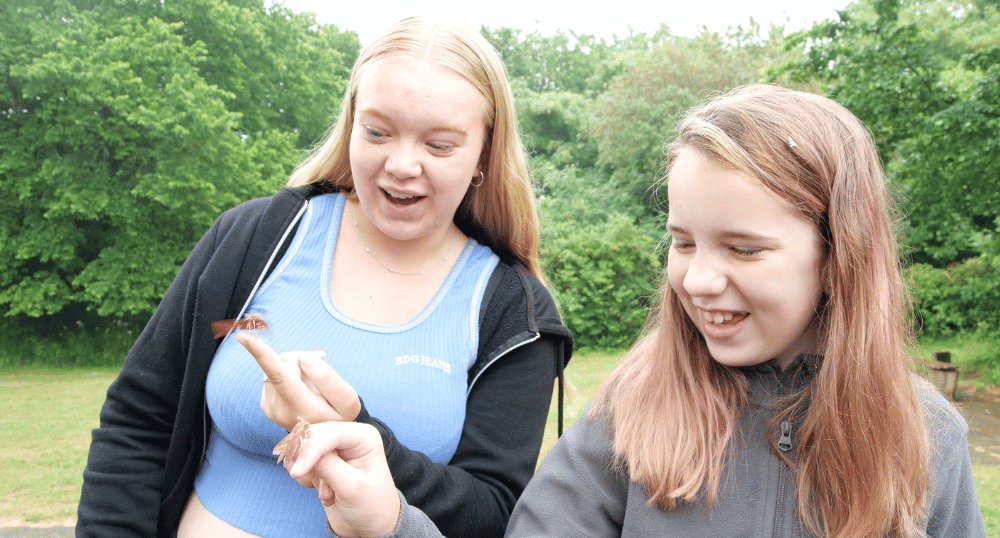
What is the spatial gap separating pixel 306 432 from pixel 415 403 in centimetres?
46

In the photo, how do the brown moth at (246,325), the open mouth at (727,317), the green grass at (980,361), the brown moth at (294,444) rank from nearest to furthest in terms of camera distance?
the brown moth at (294,444), the open mouth at (727,317), the brown moth at (246,325), the green grass at (980,361)

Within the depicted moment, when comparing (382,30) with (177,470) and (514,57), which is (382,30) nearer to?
(177,470)

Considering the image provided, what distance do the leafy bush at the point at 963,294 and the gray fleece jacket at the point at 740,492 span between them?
10.0m

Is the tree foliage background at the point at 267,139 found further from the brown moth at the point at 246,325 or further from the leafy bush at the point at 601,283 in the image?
the brown moth at the point at 246,325

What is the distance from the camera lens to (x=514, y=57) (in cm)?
3281

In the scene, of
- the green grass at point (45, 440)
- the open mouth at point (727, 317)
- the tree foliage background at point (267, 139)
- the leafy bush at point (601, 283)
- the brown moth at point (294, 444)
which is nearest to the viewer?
the brown moth at point (294, 444)

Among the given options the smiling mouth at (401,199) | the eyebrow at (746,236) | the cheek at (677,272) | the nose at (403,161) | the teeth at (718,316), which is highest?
the nose at (403,161)

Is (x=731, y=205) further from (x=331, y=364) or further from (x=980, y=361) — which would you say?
(x=980, y=361)

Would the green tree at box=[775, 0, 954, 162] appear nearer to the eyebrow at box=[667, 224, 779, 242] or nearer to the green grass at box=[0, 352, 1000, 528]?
the green grass at box=[0, 352, 1000, 528]

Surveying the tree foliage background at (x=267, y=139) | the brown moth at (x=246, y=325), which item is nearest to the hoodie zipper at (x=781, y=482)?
the brown moth at (x=246, y=325)

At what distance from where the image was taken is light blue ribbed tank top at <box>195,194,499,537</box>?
1736 mm

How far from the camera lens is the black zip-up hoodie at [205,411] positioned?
1786 mm

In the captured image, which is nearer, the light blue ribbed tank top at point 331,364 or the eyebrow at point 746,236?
the eyebrow at point 746,236

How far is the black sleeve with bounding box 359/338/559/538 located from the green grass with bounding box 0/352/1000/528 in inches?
12.1
